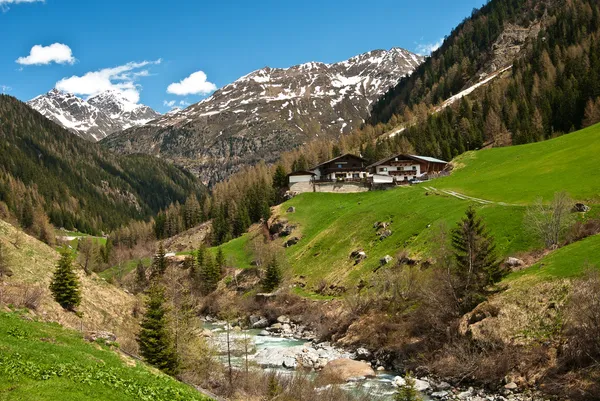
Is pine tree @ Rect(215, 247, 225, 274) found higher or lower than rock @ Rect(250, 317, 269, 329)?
higher

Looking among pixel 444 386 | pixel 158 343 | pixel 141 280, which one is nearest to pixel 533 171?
pixel 444 386

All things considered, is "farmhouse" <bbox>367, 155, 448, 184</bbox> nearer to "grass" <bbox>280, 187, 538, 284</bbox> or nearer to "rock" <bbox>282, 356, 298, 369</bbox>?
"grass" <bbox>280, 187, 538, 284</bbox>

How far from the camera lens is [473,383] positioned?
3775cm

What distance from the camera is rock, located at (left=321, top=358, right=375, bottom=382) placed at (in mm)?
42938

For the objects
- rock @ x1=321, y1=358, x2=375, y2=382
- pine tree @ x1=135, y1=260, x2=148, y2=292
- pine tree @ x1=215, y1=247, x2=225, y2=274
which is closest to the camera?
rock @ x1=321, y1=358, x2=375, y2=382

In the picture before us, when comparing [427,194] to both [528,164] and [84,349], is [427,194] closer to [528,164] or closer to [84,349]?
[528,164]

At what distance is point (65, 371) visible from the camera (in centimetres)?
2067

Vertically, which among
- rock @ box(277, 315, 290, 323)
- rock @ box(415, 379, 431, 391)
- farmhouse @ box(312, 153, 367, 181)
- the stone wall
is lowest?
rock @ box(277, 315, 290, 323)

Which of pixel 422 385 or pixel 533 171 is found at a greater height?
pixel 533 171

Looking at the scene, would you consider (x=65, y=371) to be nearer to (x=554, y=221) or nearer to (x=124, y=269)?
(x=554, y=221)

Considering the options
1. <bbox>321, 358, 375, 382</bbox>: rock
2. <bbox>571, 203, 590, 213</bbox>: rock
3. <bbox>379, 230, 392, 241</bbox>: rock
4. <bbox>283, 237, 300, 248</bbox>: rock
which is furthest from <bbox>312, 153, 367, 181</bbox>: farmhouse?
<bbox>321, 358, 375, 382</bbox>: rock

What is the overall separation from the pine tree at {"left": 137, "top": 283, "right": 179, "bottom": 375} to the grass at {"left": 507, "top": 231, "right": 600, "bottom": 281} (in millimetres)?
34563

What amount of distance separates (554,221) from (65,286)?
5643 centimetres

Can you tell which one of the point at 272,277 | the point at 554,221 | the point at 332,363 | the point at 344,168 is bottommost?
the point at 332,363
